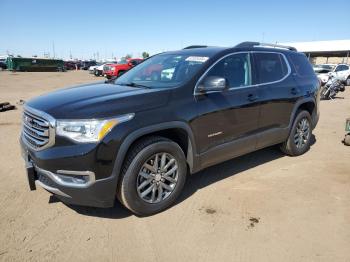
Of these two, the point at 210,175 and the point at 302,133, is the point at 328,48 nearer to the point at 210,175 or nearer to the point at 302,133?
the point at 302,133

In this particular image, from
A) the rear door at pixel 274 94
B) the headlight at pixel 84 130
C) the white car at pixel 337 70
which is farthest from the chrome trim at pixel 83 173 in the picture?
the white car at pixel 337 70

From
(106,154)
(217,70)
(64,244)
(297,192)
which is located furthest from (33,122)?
(297,192)

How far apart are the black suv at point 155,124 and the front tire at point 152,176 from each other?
0.04ft

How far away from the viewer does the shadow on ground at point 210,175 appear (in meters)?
3.68

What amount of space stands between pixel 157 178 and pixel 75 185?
89 cm

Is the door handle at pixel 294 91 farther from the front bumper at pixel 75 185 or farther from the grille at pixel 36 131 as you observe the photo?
the grille at pixel 36 131

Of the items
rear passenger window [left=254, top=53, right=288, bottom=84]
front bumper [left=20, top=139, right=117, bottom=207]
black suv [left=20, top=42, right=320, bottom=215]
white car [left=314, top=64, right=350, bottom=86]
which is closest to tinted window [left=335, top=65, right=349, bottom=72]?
white car [left=314, top=64, right=350, bottom=86]

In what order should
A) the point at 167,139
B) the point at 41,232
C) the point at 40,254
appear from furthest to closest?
the point at 167,139
the point at 41,232
the point at 40,254

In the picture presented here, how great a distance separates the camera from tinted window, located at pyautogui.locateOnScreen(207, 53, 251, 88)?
13.6 feet

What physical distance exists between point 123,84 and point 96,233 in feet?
6.53

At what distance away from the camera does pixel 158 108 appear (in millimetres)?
3445

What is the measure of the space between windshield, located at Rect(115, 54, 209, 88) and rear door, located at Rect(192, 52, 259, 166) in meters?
0.24

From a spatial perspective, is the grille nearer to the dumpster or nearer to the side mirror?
the side mirror

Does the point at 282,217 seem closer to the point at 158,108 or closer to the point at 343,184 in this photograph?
the point at 343,184
